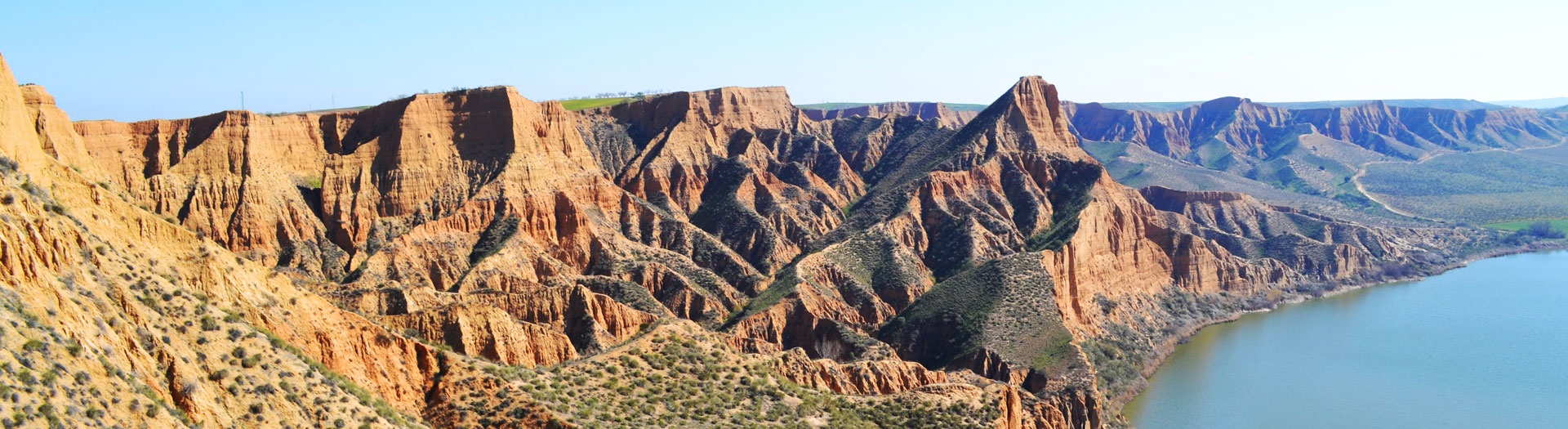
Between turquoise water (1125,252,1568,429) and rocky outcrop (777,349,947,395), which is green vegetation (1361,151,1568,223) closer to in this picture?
turquoise water (1125,252,1568,429)

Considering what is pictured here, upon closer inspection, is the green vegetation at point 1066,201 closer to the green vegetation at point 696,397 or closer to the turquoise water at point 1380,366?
the turquoise water at point 1380,366

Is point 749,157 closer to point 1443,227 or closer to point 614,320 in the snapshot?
point 614,320

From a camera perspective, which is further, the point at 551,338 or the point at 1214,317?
the point at 1214,317

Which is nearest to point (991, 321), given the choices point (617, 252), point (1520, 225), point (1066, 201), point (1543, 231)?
point (617, 252)

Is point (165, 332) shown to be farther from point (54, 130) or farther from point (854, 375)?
point (54, 130)

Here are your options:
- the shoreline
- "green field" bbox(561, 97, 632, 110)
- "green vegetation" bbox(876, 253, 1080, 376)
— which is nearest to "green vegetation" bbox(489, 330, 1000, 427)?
"green vegetation" bbox(876, 253, 1080, 376)

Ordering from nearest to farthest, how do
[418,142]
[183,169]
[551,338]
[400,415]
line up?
[400,415] → [551,338] → [183,169] → [418,142]

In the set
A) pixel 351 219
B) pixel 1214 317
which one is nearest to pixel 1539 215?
pixel 1214 317
